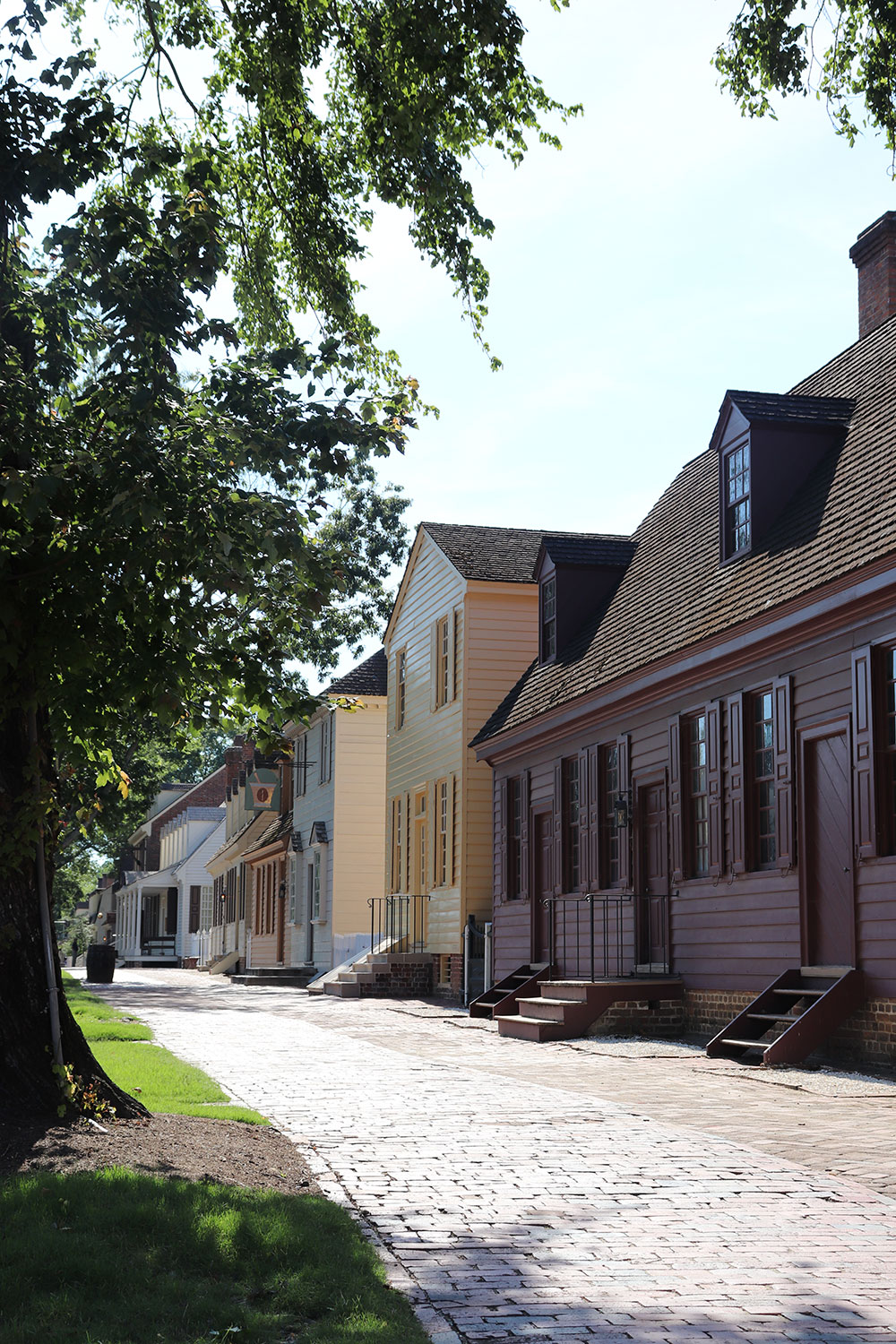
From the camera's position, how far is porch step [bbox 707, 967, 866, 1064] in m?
12.5

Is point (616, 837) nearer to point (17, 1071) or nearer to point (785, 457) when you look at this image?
point (785, 457)

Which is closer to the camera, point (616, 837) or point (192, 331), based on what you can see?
point (192, 331)

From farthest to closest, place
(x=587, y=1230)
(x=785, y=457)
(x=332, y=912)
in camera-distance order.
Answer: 1. (x=332, y=912)
2. (x=785, y=457)
3. (x=587, y=1230)

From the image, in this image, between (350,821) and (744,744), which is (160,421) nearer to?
(744,744)

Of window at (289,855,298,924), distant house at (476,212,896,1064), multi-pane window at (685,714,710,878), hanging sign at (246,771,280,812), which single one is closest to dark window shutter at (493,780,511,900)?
distant house at (476,212,896,1064)


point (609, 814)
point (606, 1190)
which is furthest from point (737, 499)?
point (606, 1190)

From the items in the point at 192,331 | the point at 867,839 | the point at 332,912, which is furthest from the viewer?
the point at 332,912

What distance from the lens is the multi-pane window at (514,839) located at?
22.9m

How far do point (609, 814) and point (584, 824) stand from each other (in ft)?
2.04

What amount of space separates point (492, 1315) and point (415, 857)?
2391 centimetres

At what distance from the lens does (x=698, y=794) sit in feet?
53.9

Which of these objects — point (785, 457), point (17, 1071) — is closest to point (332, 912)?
point (785, 457)

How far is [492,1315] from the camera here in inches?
197

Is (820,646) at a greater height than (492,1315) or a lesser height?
greater
